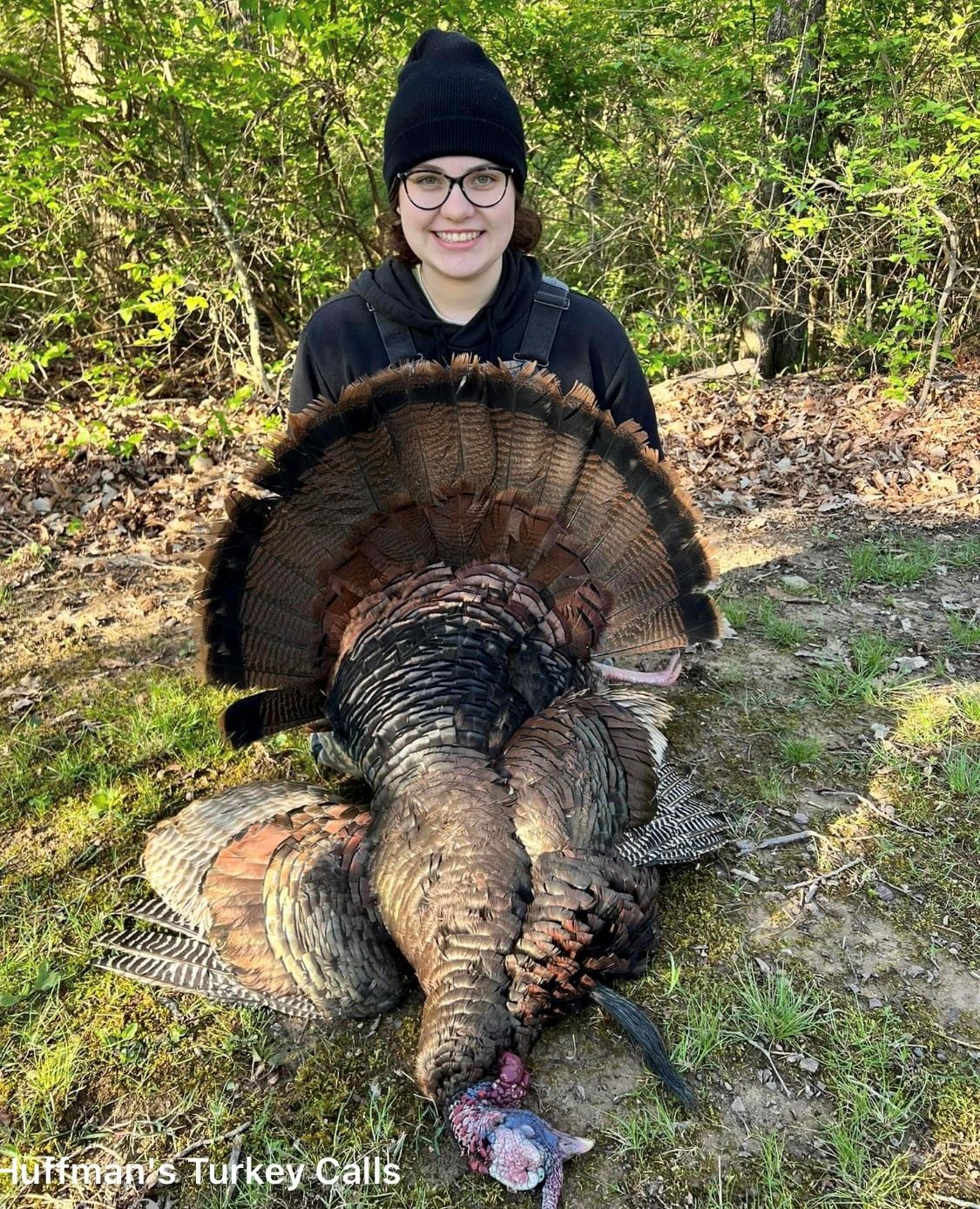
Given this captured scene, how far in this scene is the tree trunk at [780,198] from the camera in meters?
6.36

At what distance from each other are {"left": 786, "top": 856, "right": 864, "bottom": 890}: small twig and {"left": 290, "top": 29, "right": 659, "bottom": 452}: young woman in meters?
1.60

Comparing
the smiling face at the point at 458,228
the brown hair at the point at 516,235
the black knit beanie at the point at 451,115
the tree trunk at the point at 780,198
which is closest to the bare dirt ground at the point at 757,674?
the tree trunk at the point at 780,198

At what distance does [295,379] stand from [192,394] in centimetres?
386

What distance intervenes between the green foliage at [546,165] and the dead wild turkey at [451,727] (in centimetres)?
262

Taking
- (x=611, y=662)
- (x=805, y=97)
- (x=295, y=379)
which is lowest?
(x=611, y=662)

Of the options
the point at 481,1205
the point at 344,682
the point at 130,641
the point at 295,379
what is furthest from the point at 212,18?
the point at 481,1205

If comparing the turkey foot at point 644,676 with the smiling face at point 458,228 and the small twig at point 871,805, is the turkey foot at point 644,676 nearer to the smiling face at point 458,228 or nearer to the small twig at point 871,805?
the small twig at point 871,805

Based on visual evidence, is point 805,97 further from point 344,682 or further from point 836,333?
point 344,682

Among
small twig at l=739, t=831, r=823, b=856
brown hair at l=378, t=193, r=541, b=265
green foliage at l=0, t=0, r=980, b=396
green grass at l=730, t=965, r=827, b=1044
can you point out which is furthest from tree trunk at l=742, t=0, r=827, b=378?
green grass at l=730, t=965, r=827, b=1044

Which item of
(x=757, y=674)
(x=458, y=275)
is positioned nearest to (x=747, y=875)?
(x=757, y=674)

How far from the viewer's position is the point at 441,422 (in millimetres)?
2482

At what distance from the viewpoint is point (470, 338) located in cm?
298

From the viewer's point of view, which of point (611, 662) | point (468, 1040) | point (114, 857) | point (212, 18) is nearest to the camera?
point (468, 1040)

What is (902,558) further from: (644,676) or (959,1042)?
(959,1042)
